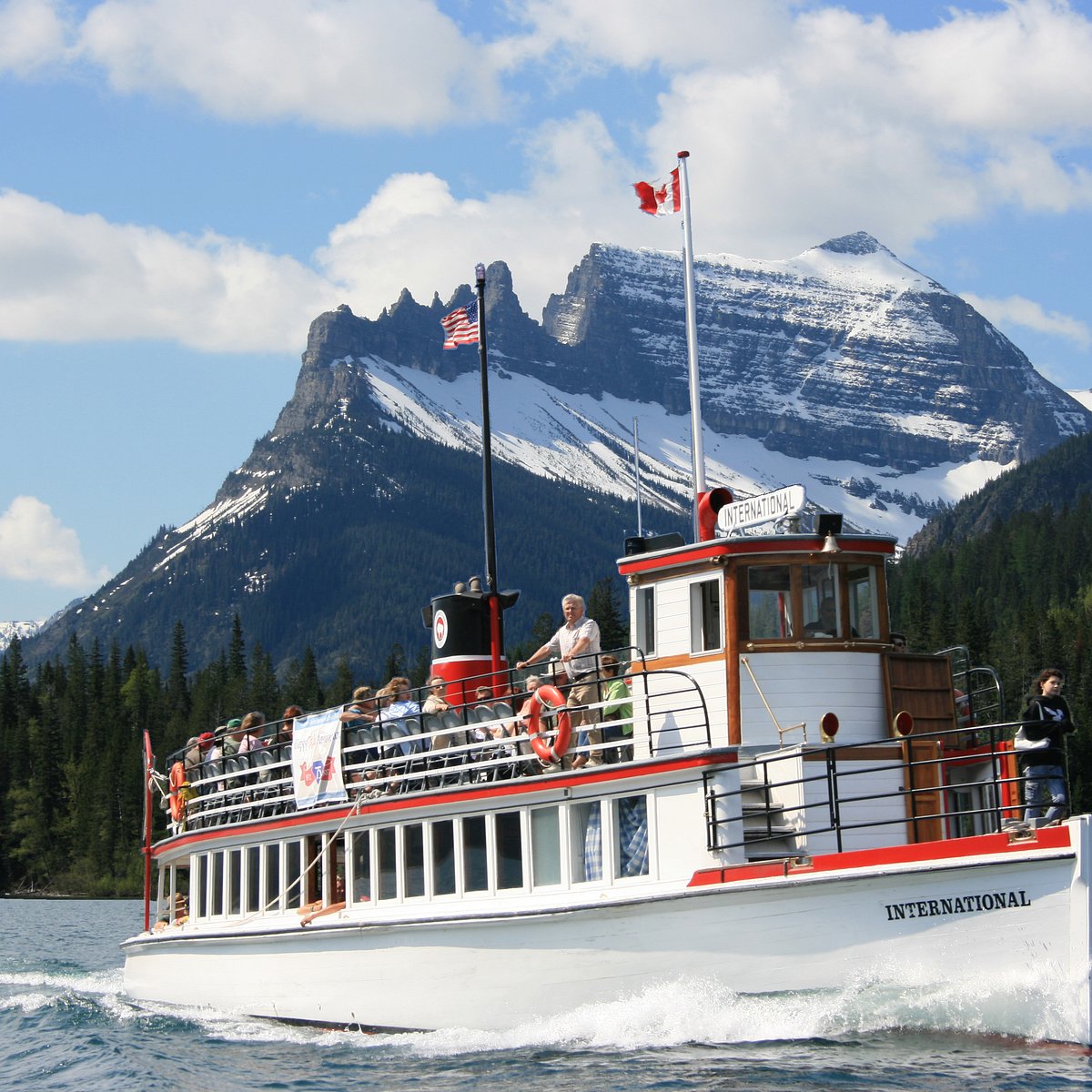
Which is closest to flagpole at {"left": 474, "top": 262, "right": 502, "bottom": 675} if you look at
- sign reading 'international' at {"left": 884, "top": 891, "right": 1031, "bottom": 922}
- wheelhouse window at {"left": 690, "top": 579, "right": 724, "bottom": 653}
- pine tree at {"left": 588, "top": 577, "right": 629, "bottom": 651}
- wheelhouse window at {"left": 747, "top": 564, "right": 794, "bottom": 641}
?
wheelhouse window at {"left": 690, "top": 579, "right": 724, "bottom": 653}

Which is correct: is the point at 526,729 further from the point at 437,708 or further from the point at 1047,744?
the point at 1047,744

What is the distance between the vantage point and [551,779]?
758 inches

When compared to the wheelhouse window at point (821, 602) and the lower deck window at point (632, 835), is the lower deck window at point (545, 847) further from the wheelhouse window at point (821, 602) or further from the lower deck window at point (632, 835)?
the wheelhouse window at point (821, 602)

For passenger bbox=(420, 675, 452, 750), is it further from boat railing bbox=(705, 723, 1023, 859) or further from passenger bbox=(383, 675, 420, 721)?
boat railing bbox=(705, 723, 1023, 859)

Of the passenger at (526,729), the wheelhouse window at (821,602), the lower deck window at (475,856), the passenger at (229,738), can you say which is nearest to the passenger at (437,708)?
the passenger at (526,729)

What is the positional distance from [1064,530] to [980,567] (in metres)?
9.68

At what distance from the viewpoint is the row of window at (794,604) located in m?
19.2

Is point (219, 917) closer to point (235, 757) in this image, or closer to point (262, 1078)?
point (235, 757)

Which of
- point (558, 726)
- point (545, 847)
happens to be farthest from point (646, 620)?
point (545, 847)

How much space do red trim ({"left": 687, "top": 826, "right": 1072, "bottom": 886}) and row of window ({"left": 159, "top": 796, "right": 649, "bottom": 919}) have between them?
65.1 inches

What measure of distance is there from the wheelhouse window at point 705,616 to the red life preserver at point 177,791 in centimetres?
1068

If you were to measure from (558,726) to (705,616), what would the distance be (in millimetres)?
2068

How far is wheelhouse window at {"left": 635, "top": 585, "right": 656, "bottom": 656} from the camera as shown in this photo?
65.7 ft

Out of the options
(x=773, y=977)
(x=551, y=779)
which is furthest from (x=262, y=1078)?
(x=773, y=977)
